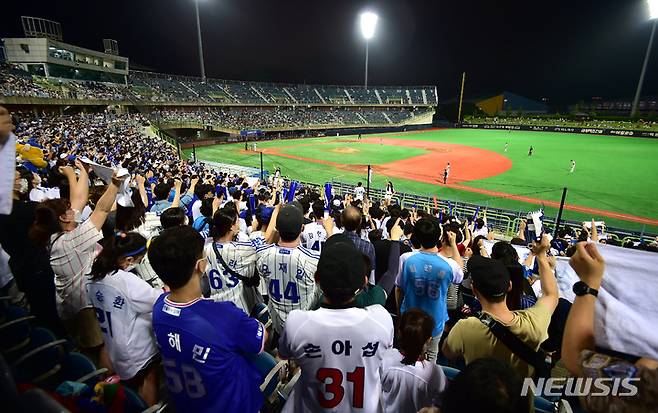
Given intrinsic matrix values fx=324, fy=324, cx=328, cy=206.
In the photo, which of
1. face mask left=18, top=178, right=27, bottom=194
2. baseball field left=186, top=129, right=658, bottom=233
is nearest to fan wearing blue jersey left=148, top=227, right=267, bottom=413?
face mask left=18, top=178, right=27, bottom=194

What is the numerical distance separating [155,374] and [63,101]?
47910 millimetres

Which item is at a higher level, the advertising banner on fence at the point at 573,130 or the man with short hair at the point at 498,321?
the advertising banner on fence at the point at 573,130

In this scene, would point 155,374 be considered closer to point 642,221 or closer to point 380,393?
point 380,393

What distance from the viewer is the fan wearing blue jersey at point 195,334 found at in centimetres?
217

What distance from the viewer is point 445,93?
438 feet

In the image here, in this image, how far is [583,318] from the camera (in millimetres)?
1750

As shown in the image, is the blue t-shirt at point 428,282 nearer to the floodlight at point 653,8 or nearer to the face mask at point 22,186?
the face mask at point 22,186

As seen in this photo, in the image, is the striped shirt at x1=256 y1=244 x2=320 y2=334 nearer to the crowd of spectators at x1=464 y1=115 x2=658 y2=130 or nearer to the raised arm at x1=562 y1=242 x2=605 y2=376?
the raised arm at x1=562 y1=242 x2=605 y2=376

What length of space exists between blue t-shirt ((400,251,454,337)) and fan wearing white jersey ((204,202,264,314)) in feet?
5.86

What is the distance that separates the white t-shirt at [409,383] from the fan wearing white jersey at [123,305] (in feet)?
6.35

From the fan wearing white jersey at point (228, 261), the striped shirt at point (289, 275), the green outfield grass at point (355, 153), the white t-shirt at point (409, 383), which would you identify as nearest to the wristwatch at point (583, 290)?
the white t-shirt at point (409, 383)

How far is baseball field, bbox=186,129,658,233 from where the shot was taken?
20500 millimetres

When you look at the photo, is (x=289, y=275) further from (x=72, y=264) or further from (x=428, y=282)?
(x=72, y=264)

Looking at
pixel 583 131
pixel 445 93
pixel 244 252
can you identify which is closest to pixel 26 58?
pixel 244 252
